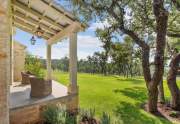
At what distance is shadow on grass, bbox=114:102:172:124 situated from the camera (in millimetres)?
12398

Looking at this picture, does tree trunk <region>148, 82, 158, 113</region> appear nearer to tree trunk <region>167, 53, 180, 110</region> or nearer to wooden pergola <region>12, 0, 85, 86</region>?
tree trunk <region>167, 53, 180, 110</region>

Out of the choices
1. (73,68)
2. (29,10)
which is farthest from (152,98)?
(29,10)

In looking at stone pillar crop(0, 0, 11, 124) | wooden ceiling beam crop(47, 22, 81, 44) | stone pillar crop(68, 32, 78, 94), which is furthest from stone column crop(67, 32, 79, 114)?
stone pillar crop(0, 0, 11, 124)

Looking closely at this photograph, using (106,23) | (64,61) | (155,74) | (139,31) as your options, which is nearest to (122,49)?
(139,31)

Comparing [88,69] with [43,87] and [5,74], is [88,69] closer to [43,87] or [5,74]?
[43,87]

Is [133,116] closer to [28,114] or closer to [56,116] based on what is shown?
[56,116]

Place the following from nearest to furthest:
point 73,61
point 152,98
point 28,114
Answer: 1. point 28,114
2. point 73,61
3. point 152,98

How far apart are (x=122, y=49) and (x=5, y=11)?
14289 mm

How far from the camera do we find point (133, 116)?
1320cm

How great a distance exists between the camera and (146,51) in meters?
14.1

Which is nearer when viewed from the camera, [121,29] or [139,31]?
[121,29]

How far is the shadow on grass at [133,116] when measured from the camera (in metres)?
12.4

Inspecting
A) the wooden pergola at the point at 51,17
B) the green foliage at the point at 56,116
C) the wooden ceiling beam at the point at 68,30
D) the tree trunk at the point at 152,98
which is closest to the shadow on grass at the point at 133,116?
the tree trunk at the point at 152,98

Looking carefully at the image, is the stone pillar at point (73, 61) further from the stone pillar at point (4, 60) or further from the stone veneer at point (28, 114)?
the stone pillar at point (4, 60)
